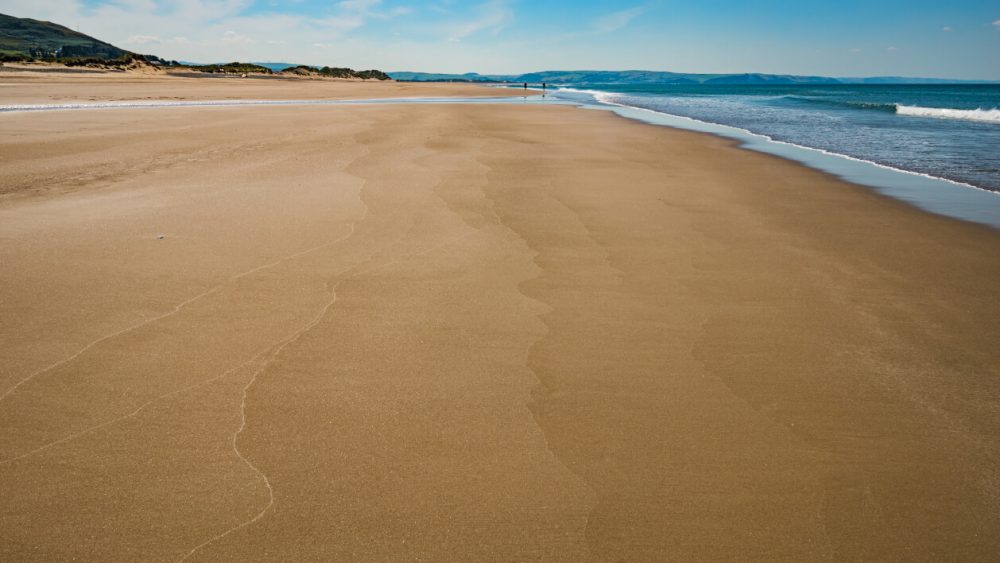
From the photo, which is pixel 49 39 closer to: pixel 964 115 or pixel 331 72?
pixel 331 72

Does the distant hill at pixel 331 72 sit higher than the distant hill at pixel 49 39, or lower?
lower

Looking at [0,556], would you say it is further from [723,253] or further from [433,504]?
[723,253]

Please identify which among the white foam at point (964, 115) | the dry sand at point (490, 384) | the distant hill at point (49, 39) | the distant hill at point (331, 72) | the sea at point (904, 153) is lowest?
the dry sand at point (490, 384)

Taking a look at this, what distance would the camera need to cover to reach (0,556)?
1974 mm

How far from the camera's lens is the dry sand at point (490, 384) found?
2158 mm

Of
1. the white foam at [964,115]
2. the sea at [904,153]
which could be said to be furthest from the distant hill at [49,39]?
the white foam at [964,115]

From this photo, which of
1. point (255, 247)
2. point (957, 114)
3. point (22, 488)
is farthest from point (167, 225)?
point (957, 114)

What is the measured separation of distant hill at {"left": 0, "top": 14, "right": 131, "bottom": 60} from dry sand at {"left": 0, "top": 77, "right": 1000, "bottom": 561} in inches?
5040

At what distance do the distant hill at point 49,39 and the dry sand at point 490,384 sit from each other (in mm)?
128024

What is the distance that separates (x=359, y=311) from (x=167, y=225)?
324 cm

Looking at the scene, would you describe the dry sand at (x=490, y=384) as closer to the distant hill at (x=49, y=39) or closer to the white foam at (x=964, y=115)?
the white foam at (x=964, y=115)

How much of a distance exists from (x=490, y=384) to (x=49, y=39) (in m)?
165

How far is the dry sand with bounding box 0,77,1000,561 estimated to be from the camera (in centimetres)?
216

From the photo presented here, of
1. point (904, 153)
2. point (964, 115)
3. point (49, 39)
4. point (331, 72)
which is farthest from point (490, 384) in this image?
point (49, 39)
